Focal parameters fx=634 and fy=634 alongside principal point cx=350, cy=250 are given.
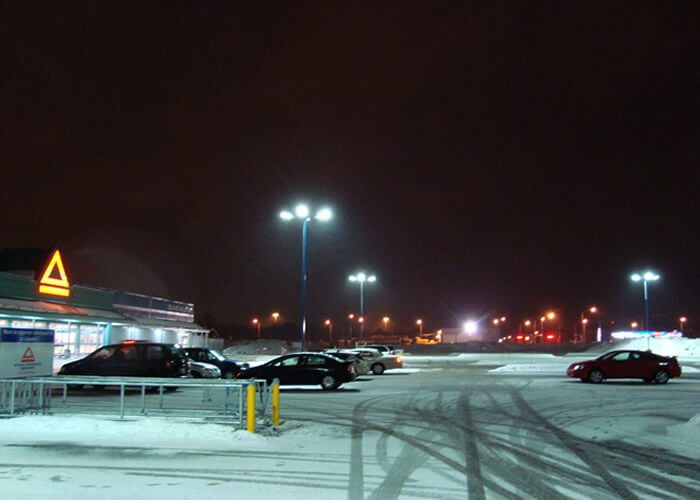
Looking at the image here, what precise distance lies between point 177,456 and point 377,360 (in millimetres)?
23683

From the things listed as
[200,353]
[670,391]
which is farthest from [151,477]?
[200,353]

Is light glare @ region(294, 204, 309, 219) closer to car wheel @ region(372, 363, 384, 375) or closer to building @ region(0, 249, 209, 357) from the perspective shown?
car wheel @ region(372, 363, 384, 375)

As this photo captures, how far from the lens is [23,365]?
47.2 feet

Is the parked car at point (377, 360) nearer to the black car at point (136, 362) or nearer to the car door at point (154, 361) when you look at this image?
the black car at point (136, 362)

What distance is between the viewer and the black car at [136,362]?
21.5 meters

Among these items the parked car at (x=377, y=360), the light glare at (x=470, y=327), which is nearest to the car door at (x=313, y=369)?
the parked car at (x=377, y=360)

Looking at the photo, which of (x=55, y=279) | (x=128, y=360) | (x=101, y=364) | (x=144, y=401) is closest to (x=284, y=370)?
(x=128, y=360)

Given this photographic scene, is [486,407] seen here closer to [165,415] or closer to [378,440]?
[378,440]

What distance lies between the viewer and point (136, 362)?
2156 centimetres

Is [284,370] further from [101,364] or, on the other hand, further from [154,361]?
[101,364]

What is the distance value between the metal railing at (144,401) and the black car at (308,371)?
7.77m

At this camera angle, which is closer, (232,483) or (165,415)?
(232,483)

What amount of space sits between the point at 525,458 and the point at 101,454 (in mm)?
6663

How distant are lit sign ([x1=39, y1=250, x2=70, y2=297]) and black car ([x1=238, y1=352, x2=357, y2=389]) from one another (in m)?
19.0
